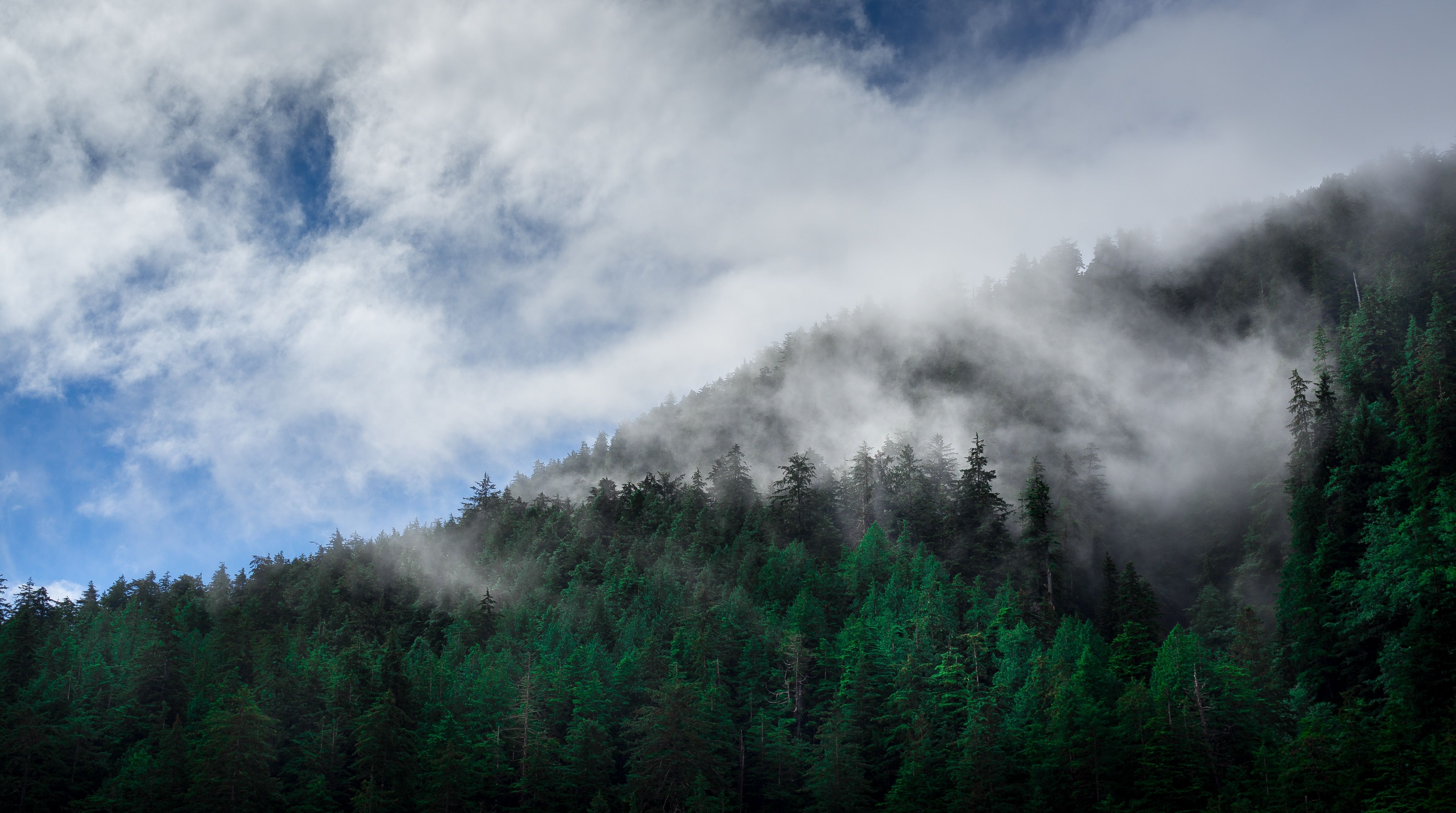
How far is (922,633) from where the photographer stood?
82000mm

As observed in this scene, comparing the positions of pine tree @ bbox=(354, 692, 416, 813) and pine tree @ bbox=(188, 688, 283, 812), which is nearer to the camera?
pine tree @ bbox=(188, 688, 283, 812)

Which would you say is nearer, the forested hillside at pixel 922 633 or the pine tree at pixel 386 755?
the forested hillside at pixel 922 633

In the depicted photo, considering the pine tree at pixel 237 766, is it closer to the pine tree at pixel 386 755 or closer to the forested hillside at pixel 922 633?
the forested hillside at pixel 922 633

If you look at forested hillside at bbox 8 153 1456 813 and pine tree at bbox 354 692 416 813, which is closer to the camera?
forested hillside at bbox 8 153 1456 813

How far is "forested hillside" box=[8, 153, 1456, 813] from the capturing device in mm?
64688

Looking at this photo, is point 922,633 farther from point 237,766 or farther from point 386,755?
point 237,766

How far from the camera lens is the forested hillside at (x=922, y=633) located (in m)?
64.7

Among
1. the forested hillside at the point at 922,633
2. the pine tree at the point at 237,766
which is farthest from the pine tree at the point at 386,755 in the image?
the pine tree at the point at 237,766

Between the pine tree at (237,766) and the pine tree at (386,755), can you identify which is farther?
the pine tree at (386,755)

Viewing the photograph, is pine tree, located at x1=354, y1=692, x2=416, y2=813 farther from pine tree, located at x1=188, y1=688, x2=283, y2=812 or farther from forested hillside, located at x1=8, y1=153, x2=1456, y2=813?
pine tree, located at x1=188, y1=688, x2=283, y2=812

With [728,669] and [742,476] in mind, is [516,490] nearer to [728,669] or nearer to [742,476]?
[742,476]

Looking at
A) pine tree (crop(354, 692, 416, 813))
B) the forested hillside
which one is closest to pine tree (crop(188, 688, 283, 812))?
the forested hillside

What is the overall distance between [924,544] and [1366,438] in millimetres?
44577

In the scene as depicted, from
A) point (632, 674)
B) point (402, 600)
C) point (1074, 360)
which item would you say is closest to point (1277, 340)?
point (1074, 360)
